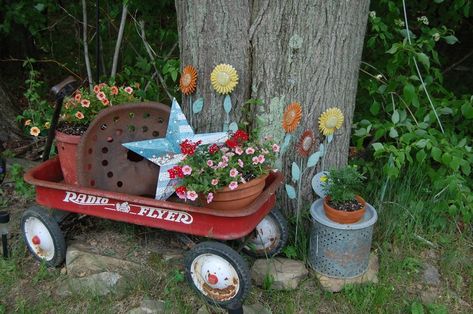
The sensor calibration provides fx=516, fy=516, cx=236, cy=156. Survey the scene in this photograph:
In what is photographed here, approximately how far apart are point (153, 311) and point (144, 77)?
213 cm

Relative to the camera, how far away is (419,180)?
3.44m

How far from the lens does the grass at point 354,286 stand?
2.77 m

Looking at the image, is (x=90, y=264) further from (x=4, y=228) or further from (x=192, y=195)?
(x=192, y=195)

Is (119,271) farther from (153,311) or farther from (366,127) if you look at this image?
(366,127)

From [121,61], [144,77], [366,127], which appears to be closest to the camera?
[366,127]

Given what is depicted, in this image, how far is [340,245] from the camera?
9.09ft

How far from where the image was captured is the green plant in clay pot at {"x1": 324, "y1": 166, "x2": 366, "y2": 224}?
271 centimetres

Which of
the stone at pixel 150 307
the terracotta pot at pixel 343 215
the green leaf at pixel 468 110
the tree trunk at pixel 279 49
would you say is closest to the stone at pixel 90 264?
the stone at pixel 150 307

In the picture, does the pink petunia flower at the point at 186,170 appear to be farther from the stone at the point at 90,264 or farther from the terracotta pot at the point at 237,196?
the stone at the point at 90,264

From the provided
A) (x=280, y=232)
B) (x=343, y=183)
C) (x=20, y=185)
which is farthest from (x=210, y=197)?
(x=20, y=185)

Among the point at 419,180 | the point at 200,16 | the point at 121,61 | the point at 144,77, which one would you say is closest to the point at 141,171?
the point at 200,16

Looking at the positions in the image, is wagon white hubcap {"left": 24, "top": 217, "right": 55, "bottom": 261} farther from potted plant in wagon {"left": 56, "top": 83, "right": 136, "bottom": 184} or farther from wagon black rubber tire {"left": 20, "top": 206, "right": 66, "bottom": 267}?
potted plant in wagon {"left": 56, "top": 83, "right": 136, "bottom": 184}

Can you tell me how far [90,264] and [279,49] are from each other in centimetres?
161

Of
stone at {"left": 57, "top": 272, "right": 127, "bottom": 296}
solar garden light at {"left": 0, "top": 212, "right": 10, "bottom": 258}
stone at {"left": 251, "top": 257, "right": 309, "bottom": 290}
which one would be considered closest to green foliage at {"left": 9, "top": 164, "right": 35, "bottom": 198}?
solar garden light at {"left": 0, "top": 212, "right": 10, "bottom": 258}
